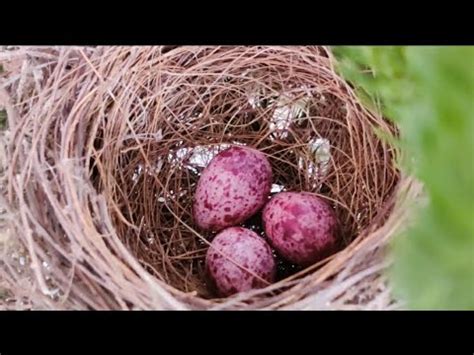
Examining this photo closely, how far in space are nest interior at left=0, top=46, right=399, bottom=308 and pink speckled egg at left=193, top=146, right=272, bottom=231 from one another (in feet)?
0.13

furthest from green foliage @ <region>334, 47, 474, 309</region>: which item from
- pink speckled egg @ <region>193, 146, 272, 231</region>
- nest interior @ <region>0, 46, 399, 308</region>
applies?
pink speckled egg @ <region>193, 146, 272, 231</region>

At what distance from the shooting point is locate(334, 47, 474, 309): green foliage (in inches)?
15.0

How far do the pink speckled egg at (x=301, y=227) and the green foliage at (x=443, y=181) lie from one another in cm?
39

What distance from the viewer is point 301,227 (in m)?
0.94

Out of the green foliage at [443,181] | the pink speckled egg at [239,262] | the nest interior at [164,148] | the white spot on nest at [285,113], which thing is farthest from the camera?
the white spot on nest at [285,113]

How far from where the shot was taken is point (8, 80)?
2.67 ft

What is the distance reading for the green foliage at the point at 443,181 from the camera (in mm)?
382

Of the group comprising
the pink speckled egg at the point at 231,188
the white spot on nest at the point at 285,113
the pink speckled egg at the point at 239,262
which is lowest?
the pink speckled egg at the point at 239,262

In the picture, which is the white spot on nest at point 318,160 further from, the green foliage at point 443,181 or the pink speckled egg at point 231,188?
the green foliage at point 443,181

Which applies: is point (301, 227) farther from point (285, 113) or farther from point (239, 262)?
point (285, 113)

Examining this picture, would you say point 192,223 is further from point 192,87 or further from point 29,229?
point 29,229

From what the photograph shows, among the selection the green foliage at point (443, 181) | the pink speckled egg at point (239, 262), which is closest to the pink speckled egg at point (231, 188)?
the pink speckled egg at point (239, 262)

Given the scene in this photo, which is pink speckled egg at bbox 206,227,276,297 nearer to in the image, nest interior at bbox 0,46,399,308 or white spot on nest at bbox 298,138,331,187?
nest interior at bbox 0,46,399,308
